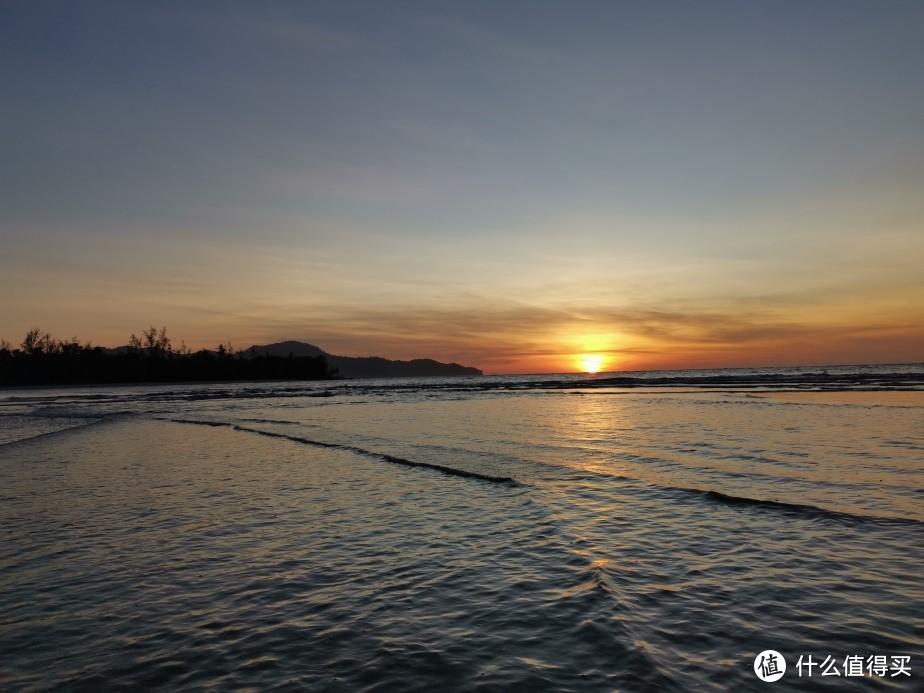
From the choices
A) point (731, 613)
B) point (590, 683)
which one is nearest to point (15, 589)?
point (590, 683)

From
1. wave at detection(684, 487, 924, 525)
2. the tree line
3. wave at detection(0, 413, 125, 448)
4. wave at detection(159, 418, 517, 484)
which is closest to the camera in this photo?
wave at detection(684, 487, 924, 525)

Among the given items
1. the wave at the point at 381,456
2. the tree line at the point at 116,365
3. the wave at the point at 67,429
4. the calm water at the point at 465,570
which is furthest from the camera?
the tree line at the point at 116,365

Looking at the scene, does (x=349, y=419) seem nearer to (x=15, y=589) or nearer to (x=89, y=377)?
(x=15, y=589)

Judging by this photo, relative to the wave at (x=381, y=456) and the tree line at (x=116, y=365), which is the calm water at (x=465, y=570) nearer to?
the wave at (x=381, y=456)

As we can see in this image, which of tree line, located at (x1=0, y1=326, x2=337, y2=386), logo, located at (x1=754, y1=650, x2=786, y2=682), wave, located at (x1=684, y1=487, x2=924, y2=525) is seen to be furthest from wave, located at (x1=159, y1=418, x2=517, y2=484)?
tree line, located at (x1=0, y1=326, x2=337, y2=386)

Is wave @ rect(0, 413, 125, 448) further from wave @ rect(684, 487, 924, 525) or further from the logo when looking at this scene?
the logo

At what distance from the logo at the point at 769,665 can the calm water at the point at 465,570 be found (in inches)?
3.3

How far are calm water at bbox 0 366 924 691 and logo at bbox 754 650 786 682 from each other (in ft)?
0.27

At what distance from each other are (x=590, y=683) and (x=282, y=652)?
134 inches

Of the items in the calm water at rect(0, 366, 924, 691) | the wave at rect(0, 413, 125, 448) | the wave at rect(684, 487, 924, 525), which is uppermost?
the wave at rect(684, 487, 924, 525)

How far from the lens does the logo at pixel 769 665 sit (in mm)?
6031

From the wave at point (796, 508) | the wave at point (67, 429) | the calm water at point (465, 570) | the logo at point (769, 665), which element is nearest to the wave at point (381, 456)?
the calm water at point (465, 570)

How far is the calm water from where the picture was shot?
632 centimetres

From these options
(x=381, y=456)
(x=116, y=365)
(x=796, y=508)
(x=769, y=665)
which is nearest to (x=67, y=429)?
(x=381, y=456)
